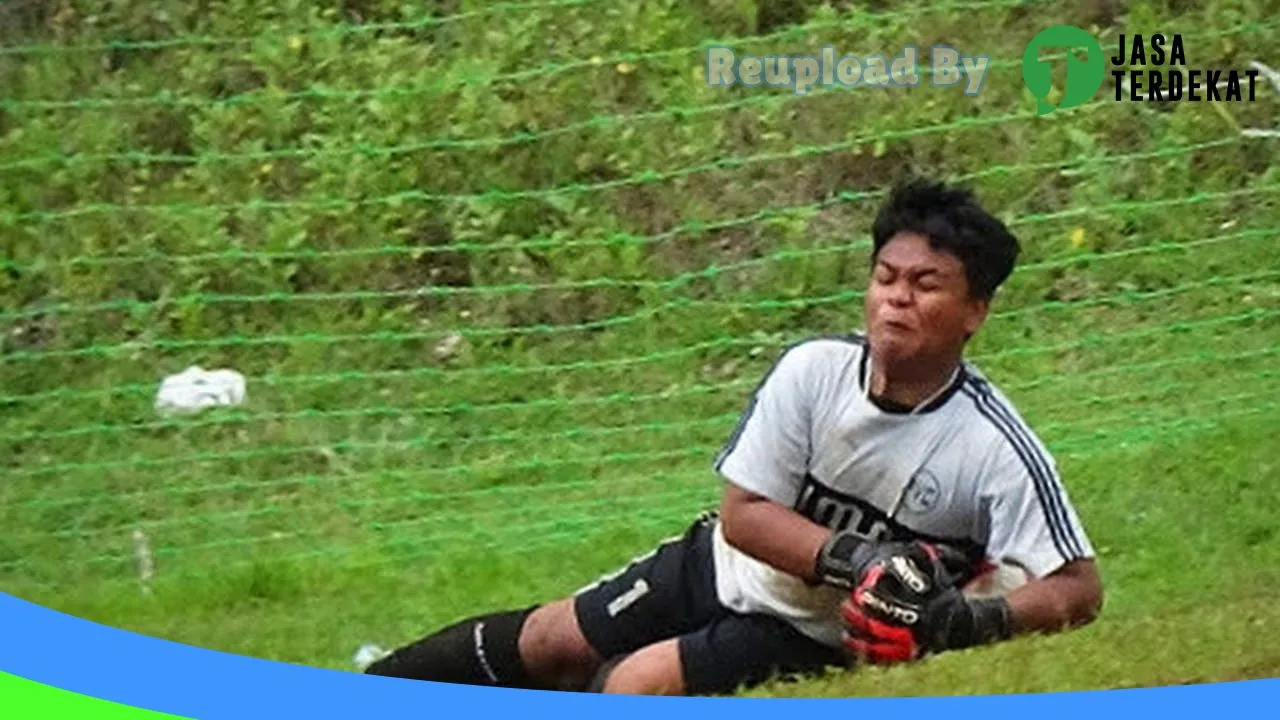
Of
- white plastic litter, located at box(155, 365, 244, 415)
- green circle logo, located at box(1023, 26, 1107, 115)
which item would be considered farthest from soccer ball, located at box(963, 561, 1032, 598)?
white plastic litter, located at box(155, 365, 244, 415)

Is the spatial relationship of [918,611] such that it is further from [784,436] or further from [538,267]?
[538,267]

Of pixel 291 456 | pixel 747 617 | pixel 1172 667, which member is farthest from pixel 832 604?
pixel 291 456

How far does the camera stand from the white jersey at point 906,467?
5.17ft

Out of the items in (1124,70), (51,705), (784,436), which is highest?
Answer: (1124,70)

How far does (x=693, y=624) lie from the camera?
1.62m

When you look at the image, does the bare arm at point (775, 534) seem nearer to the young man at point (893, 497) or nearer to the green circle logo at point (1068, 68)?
the young man at point (893, 497)

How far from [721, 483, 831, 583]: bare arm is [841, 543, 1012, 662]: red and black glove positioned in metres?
0.03

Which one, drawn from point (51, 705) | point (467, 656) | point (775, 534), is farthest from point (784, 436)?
point (51, 705)

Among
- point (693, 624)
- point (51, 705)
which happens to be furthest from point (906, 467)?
point (51, 705)

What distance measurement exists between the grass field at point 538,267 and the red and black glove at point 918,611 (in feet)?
0.24

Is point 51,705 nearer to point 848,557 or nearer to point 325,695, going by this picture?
point 325,695

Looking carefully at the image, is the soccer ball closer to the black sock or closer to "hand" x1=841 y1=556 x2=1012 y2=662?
"hand" x1=841 y1=556 x2=1012 y2=662

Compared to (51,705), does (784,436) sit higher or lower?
higher

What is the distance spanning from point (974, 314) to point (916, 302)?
0.10 ft
